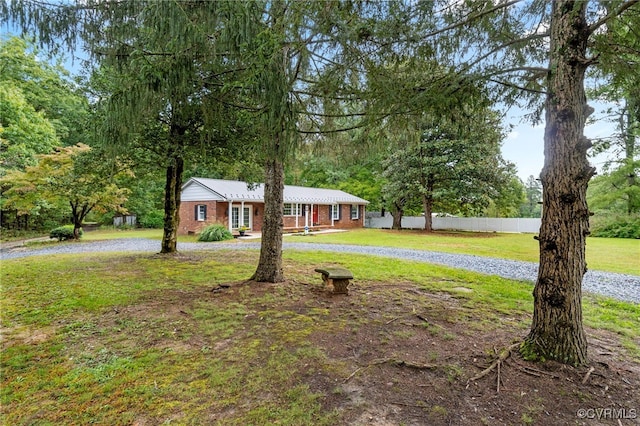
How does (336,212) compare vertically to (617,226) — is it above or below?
above

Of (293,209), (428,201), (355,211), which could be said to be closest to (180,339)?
(293,209)

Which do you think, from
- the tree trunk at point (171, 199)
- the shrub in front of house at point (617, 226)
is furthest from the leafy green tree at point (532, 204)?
the tree trunk at point (171, 199)

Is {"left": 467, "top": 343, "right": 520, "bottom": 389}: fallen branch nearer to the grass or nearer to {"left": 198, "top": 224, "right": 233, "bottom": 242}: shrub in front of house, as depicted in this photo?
the grass

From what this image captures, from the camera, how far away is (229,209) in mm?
16875

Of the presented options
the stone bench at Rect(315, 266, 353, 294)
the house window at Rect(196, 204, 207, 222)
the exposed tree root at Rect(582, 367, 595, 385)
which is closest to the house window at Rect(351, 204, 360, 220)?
the house window at Rect(196, 204, 207, 222)

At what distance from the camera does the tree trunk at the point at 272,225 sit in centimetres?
571

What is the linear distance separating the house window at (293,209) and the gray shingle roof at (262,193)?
583 mm

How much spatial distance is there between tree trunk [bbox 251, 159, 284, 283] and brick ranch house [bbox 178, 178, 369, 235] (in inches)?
395

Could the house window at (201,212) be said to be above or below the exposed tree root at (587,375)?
above

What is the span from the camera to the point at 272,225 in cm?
577

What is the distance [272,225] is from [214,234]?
32.5 feet

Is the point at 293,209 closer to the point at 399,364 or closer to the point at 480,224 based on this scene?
the point at 480,224

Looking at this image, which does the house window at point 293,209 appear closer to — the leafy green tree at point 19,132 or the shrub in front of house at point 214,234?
the shrub in front of house at point 214,234

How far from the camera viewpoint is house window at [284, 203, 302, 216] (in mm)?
20578
